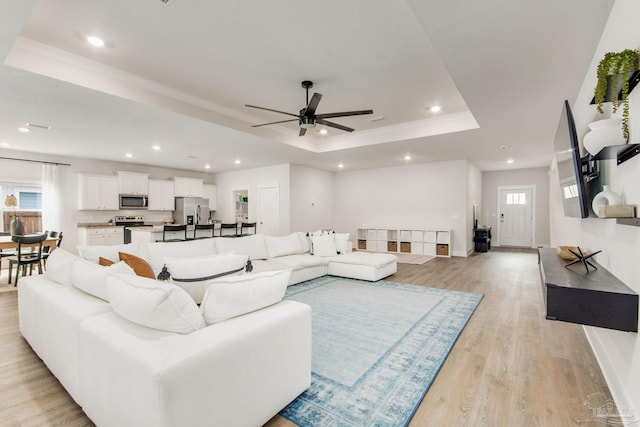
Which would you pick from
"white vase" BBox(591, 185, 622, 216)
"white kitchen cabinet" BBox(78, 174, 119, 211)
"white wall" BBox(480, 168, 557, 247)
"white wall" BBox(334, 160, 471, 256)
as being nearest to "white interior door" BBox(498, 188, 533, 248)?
"white wall" BBox(480, 168, 557, 247)

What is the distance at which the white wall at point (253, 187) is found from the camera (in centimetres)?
823

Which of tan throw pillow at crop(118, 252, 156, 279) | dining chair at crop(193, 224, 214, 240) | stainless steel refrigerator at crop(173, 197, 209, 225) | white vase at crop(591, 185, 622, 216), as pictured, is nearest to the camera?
white vase at crop(591, 185, 622, 216)

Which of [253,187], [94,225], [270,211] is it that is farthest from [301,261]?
[94,225]

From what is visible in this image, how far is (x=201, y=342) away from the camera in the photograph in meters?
1.42

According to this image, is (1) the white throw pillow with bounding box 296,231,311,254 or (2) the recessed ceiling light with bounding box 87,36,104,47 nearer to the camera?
(2) the recessed ceiling light with bounding box 87,36,104,47

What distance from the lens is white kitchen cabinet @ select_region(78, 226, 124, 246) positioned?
707 cm

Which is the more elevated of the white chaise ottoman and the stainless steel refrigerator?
the stainless steel refrigerator

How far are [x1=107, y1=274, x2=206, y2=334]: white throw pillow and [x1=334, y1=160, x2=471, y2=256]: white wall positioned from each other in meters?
7.67

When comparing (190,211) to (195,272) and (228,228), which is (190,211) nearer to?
(228,228)

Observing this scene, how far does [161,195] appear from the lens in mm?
8625

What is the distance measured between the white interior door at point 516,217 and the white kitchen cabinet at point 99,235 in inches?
458

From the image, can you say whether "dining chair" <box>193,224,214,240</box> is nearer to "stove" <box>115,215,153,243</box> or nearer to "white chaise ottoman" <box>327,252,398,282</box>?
"stove" <box>115,215,153,243</box>

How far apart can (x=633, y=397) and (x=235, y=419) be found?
2.15 metres

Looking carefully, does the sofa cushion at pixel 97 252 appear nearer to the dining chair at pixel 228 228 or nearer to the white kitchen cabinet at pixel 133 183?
the dining chair at pixel 228 228
